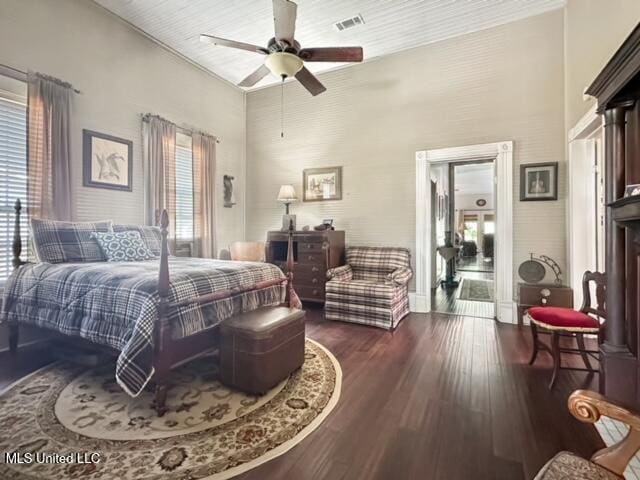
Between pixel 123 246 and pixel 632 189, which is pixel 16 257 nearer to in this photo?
pixel 123 246

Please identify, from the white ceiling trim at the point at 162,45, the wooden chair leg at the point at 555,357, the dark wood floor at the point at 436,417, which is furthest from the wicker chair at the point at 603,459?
the white ceiling trim at the point at 162,45

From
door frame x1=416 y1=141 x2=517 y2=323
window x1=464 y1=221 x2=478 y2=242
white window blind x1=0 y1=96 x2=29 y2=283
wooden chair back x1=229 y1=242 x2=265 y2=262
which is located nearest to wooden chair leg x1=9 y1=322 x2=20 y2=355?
white window blind x1=0 y1=96 x2=29 y2=283

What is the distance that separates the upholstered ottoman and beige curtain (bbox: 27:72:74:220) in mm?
2513

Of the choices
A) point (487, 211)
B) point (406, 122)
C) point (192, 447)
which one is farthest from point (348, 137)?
point (487, 211)

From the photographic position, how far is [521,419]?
1.84 m

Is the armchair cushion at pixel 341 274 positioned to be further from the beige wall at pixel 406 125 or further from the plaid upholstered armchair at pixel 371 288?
the beige wall at pixel 406 125

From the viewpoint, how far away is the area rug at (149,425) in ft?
4.81

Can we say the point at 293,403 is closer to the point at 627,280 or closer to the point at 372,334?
the point at 372,334

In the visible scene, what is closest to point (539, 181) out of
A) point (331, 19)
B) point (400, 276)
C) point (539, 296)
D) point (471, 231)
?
point (539, 296)

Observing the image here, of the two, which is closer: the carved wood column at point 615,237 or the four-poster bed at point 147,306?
the four-poster bed at point 147,306

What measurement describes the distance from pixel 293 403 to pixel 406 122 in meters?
4.14

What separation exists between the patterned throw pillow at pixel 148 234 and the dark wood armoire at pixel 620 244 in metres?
4.22

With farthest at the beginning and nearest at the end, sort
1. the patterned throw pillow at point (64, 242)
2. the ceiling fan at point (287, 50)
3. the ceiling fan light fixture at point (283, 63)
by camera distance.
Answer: the patterned throw pillow at point (64, 242) → the ceiling fan light fixture at point (283, 63) → the ceiling fan at point (287, 50)

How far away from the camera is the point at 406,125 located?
4559 mm
